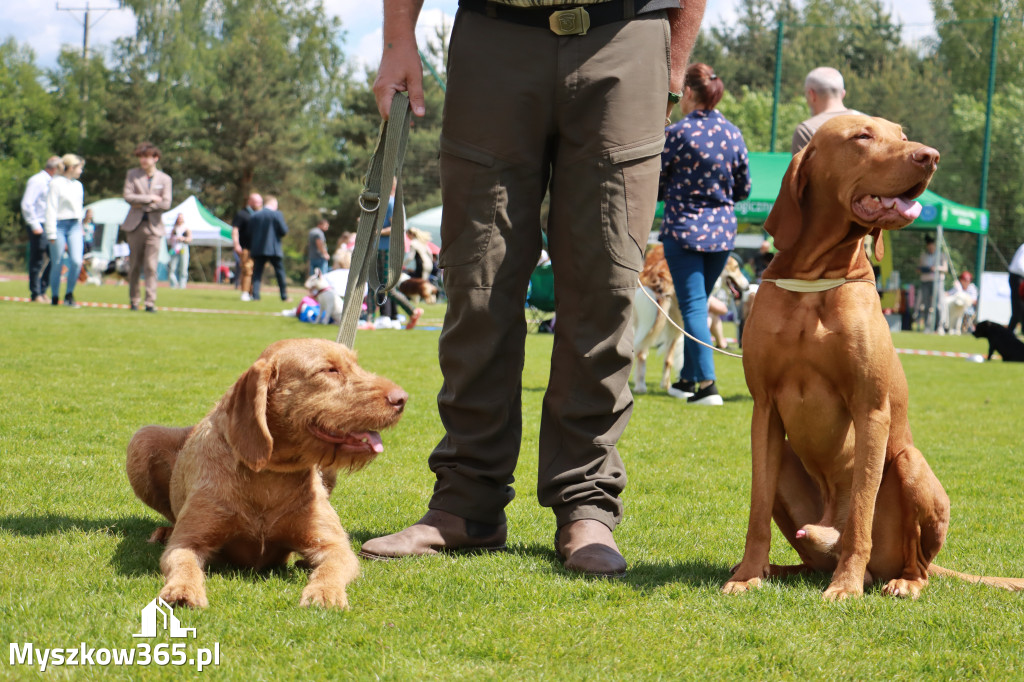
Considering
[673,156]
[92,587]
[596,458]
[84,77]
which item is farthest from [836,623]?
[84,77]

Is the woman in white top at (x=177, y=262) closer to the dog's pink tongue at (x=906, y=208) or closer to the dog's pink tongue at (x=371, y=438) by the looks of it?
the dog's pink tongue at (x=371, y=438)

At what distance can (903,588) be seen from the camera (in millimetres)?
2943

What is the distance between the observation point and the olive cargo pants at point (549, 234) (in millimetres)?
3197

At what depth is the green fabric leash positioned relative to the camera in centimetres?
323

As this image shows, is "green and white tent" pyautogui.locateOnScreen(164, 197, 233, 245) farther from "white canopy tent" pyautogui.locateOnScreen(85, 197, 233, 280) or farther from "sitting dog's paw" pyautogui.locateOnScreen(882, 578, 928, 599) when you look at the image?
"sitting dog's paw" pyautogui.locateOnScreen(882, 578, 928, 599)

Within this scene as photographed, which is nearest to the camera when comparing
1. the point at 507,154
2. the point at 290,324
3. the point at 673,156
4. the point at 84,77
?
the point at 507,154

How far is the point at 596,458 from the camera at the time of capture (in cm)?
343

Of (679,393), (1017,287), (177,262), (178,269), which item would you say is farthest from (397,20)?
(178,269)

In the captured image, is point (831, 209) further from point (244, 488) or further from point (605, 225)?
point (244, 488)

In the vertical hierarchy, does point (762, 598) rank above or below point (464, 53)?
below

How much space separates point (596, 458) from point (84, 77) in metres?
57.6

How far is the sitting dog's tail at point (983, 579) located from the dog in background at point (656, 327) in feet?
18.8

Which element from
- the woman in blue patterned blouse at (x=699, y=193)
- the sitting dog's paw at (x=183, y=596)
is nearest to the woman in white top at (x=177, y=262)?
the woman in blue patterned blouse at (x=699, y=193)

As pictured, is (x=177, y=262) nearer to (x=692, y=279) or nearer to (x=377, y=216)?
(x=692, y=279)
